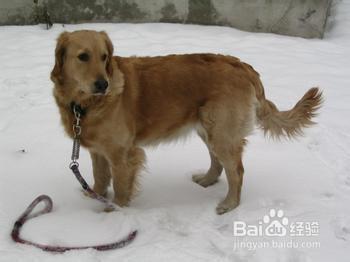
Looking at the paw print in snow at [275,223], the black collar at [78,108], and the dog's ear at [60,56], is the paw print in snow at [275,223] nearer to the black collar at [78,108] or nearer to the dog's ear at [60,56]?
the black collar at [78,108]

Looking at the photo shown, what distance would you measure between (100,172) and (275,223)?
1.42 metres

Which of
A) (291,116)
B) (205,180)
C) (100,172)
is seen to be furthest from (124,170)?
(291,116)

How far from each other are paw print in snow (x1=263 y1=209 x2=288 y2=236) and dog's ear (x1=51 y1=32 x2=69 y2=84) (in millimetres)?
1769

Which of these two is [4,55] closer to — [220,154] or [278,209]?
[220,154]

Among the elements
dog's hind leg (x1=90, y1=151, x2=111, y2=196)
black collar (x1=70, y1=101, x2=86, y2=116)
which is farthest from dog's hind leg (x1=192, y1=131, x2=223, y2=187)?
black collar (x1=70, y1=101, x2=86, y2=116)

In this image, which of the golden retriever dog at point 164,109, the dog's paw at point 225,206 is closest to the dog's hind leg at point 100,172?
the golden retriever dog at point 164,109

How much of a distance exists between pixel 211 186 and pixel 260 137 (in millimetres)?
971

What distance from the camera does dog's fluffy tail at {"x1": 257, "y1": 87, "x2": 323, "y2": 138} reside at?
3.47 m

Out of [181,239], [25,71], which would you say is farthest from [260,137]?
[25,71]

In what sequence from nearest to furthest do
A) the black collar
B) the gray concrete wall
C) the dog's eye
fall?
the dog's eye
the black collar
the gray concrete wall

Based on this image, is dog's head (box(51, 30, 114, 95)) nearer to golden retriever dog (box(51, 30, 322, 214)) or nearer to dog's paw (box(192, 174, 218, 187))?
golden retriever dog (box(51, 30, 322, 214))

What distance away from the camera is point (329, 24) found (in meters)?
7.91

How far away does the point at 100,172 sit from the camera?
11.6 ft

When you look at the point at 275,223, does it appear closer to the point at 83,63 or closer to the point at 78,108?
the point at 78,108
